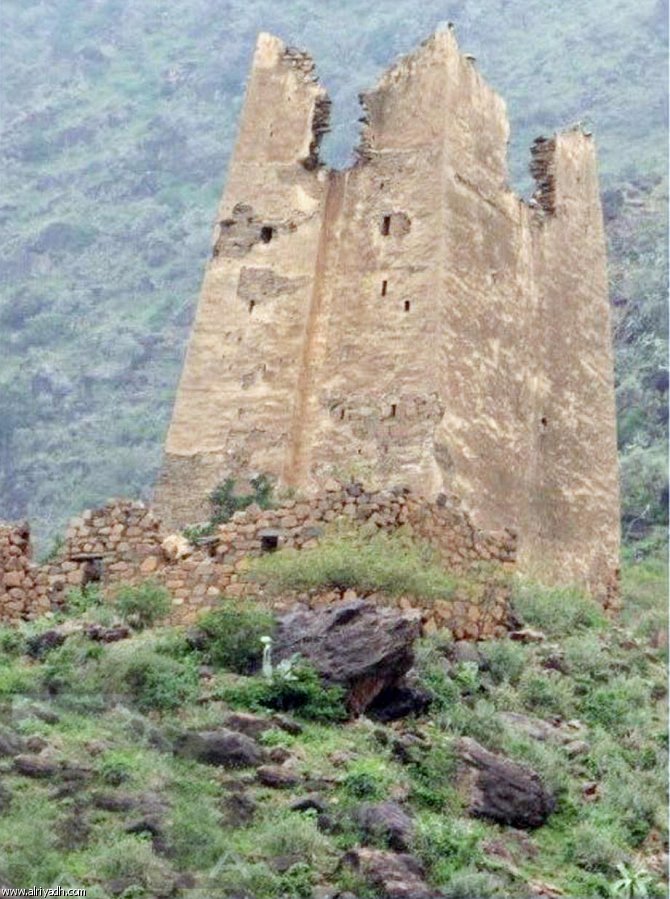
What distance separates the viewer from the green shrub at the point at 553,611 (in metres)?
29.6

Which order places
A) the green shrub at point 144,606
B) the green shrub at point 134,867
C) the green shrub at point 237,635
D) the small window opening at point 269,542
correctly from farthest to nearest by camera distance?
the small window opening at point 269,542 < the green shrub at point 144,606 < the green shrub at point 237,635 < the green shrub at point 134,867

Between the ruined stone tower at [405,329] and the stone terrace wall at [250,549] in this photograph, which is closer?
the stone terrace wall at [250,549]

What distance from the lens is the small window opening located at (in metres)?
28.0

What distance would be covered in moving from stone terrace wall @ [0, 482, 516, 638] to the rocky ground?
1.22ft

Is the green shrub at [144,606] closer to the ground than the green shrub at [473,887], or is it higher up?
higher up

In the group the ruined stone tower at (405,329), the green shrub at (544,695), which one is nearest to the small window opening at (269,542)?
the green shrub at (544,695)

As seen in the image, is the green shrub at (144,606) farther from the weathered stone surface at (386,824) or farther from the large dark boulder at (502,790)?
the weathered stone surface at (386,824)

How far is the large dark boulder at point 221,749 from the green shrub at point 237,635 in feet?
7.77

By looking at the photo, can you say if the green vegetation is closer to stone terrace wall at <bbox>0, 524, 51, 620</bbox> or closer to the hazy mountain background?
stone terrace wall at <bbox>0, 524, 51, 620</bbox>

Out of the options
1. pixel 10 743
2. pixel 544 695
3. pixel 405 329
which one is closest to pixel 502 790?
pixel 544 695

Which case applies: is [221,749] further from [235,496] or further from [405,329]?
[405,329]

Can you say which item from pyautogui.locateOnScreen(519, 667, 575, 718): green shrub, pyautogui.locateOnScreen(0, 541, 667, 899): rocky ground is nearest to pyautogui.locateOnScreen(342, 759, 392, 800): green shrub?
pyautogui.locateOnScreen(0, 541, 667, 899): rocky ground

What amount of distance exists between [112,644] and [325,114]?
15.9m

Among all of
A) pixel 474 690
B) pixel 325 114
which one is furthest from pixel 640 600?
pixel 474 690
